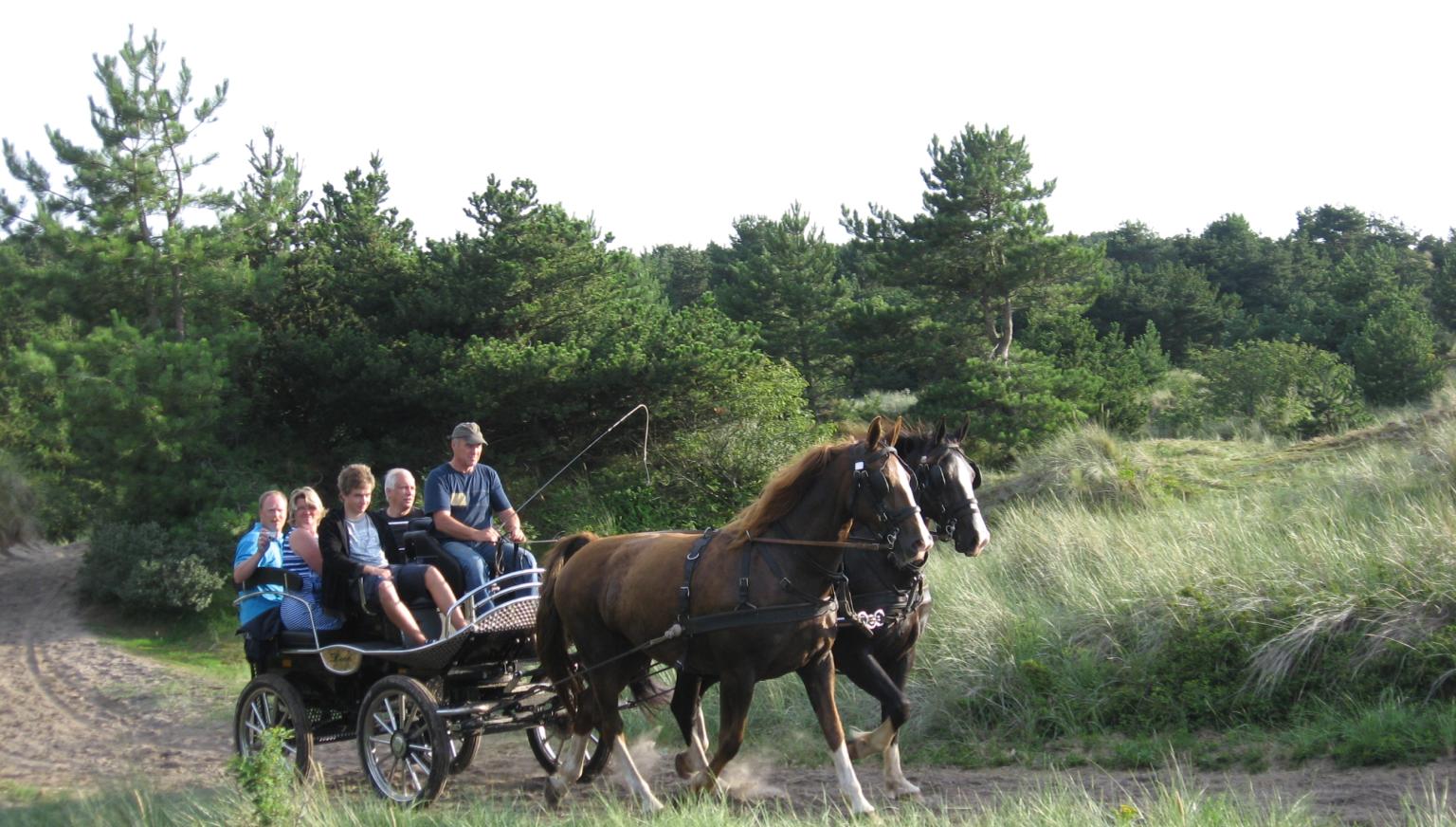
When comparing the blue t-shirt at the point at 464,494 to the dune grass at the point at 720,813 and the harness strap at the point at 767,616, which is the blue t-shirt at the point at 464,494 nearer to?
the dune grass at the point at 720,813

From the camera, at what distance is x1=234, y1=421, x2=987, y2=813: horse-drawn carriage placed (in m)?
6.45

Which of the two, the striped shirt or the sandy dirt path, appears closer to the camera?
the sandy dirt path

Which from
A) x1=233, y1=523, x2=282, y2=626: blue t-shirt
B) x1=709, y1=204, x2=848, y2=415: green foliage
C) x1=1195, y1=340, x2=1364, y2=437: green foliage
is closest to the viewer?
x1=233, y1=523, x2=282, y2=626: blue t-shirt

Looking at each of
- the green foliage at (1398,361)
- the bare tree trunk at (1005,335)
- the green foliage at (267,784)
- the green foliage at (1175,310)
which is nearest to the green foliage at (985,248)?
the bare tree trunk at (1005,335)

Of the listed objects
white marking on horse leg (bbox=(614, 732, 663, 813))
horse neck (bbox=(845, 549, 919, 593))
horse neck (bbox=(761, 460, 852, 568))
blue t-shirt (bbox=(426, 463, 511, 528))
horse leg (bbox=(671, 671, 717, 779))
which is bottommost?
white marking on horse leg (bbox=(614, 732, 663, 813))

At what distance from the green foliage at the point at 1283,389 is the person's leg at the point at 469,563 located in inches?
577

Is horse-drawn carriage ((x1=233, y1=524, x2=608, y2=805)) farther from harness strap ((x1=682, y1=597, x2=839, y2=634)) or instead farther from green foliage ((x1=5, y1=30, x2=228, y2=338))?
green foliage ((x1=5, y1=30, x2=228, y2=338))

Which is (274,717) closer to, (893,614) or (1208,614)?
(893,614)

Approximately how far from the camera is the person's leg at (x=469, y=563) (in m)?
7.85

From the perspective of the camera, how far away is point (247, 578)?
7.93 metres

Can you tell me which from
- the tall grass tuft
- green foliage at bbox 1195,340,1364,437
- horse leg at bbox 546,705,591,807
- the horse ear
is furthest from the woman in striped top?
green foliage at bbox 1195,340,1364,437

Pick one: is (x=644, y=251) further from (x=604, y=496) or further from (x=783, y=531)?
(x=783, y=531)

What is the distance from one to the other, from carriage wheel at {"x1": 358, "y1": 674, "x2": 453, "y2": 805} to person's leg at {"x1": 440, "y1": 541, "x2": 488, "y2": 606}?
708 mm

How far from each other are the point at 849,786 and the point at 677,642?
4.12ft
